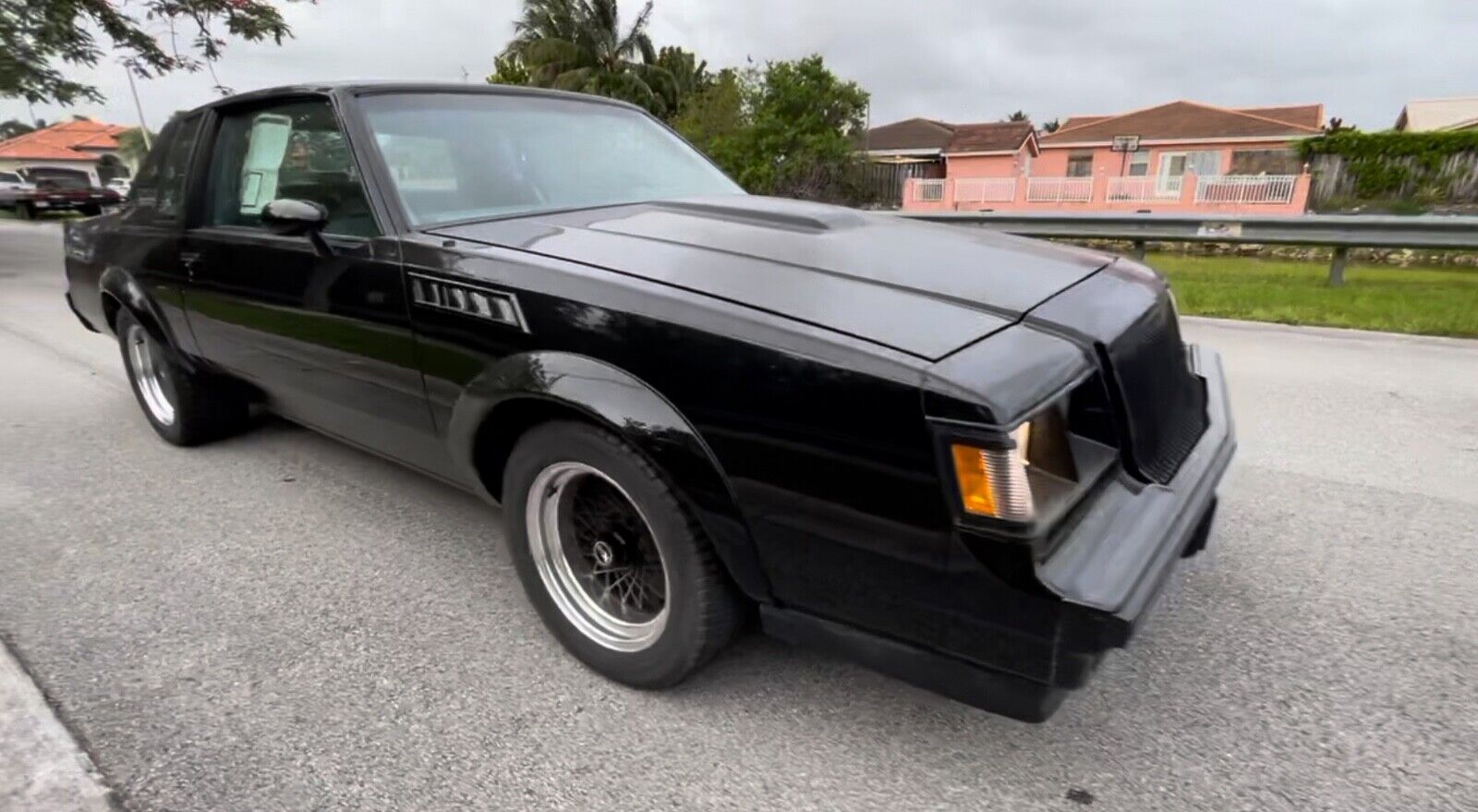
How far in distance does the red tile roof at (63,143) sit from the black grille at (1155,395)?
7766 cm

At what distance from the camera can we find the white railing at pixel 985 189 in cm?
2502

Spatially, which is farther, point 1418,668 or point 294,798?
point 1418,668

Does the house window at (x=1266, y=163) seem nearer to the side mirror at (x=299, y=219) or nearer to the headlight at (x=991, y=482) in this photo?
the headlight at (x=991, y=482)

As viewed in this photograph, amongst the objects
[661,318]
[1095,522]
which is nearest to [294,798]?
[661,318]

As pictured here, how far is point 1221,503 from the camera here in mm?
3199

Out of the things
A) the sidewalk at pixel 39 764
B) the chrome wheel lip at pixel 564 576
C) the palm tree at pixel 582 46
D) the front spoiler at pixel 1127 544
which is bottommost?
the sidewalk at pixel 39 764

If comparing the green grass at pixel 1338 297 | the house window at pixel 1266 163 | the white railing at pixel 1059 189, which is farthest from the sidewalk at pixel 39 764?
the house window at pixel 1266 163

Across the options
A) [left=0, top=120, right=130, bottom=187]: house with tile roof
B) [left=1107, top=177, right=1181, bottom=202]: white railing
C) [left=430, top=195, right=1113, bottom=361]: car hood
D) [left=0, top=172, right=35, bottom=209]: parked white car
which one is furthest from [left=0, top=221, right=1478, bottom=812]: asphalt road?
[left=0, top=120, right=130, bottom=187]: house with tile roof

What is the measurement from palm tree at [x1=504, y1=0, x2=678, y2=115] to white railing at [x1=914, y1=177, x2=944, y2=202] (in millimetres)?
11861

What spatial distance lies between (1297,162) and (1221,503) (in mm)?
23906

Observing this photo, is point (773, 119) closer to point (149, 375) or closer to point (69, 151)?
point (149, 375)

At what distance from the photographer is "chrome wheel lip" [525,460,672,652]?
84.0 inches

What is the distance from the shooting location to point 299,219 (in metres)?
2.52

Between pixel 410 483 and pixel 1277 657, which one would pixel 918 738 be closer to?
pixel 1277 657
